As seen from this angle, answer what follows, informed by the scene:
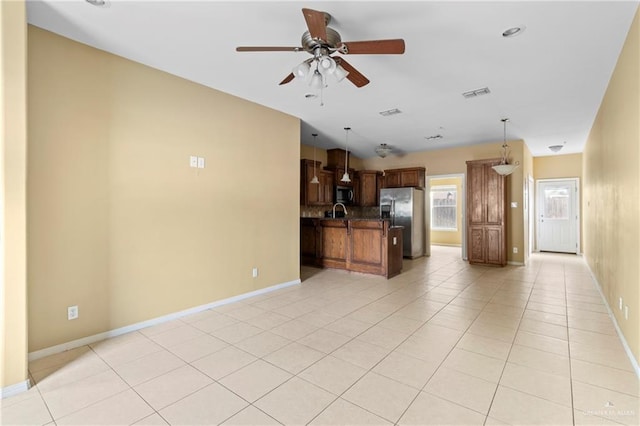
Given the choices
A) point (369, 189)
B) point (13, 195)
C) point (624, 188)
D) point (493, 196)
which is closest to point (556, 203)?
point (493, 196)

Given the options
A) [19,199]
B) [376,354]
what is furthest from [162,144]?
[376,354]

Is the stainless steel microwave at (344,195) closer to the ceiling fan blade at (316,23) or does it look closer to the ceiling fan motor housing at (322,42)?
the ceiling fan motor housing at (322,42)

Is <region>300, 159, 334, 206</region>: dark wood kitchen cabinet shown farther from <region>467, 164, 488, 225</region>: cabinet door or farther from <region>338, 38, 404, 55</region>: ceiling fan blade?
<region>338, 38, 404, 55</region>: ceiling fan blade

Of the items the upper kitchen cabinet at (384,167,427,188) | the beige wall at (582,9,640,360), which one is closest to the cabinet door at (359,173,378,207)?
the upper kitchen cabinet at (384,167,427,188)

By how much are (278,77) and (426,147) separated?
201 inches

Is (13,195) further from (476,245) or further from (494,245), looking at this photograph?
(494,245)

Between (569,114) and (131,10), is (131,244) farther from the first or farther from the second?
(569,114)

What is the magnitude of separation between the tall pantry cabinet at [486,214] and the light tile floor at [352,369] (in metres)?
2.67

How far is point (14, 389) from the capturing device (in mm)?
2104

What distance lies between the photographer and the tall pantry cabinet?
6.59m

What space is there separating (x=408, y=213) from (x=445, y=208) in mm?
3638

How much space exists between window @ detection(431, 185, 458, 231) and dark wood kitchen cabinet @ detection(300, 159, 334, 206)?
5.02m

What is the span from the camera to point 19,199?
2.16m

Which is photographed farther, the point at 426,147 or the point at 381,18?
the point at 426,147
